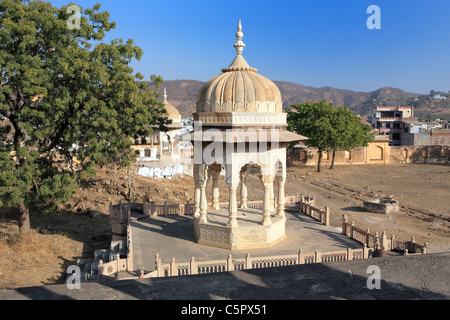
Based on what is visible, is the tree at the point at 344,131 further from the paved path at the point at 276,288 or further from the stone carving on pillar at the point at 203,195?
the paved path at the point at 276,288

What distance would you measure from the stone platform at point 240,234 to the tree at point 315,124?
28.4m

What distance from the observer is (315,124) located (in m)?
41.3

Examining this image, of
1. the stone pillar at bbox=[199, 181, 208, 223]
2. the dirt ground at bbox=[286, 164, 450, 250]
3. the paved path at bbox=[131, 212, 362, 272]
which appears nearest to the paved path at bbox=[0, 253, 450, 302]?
the paved path at bbox=[131, 212, 362, 272]

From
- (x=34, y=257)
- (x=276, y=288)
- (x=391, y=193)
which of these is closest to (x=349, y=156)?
(x=391, y=193)

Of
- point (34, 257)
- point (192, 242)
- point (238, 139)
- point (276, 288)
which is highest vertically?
point (238, 139)

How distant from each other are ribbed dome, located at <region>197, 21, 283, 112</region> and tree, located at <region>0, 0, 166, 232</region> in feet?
15.1

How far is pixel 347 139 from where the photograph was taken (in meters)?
42.7

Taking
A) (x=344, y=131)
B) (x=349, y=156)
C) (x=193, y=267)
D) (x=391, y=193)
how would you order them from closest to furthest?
1. (x=193, y=267)
2. (x=391, y=193)
3. (x=344, y=131)
4. (x=349, y=156)

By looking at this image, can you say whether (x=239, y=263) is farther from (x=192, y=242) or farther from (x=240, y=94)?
(x=240, y=94)

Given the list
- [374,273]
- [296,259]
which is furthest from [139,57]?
[374,273]

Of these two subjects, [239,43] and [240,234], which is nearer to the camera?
[240,234]

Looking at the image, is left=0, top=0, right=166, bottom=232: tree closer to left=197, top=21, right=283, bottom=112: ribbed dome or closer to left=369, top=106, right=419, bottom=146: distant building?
left=197, top=21, right=283, bottom=112: ribbed dome

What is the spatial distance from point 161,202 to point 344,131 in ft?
81.6
